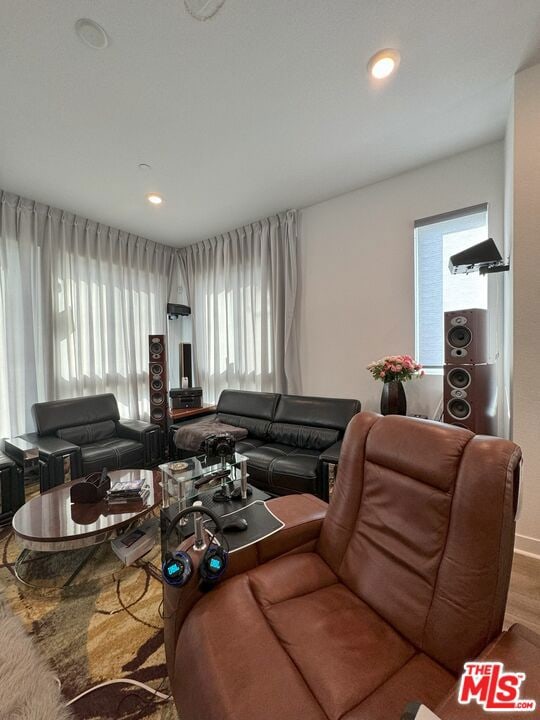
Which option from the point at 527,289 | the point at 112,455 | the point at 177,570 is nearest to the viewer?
the point at 177,570

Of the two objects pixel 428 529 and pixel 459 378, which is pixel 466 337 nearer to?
pixel 459 378

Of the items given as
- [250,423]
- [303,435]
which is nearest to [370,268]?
[303,435]

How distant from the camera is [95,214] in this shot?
340 cm

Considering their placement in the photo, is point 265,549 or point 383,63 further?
point 383,63

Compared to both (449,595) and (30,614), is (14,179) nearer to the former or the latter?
(30,614)

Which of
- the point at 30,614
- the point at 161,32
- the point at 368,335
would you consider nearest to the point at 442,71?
the point at 161,32

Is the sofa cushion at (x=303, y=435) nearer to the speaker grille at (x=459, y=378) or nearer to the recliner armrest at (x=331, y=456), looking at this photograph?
the recliner armrest at (x=331, y=456)

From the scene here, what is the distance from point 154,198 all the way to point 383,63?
7.51 ft

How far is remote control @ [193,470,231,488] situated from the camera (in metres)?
1.92

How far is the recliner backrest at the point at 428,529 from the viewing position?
830 millimetres

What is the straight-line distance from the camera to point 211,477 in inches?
77.4

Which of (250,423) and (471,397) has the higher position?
(471,397)

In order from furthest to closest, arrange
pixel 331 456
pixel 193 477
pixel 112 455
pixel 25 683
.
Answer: pixel 112 455 < pixel 331 456 < pixel 193 477 < pixel 25 683

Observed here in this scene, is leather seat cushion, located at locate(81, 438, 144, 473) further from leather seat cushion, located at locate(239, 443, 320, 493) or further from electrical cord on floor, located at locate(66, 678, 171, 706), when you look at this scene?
electrical cord on floor, located at locate(66, 678, 171, 706)
